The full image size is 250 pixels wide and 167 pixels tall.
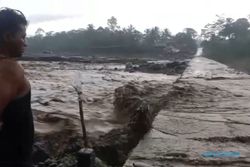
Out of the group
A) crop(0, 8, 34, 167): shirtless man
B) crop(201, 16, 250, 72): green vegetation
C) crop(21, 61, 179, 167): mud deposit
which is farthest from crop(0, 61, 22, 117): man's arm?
crop(201, 16, 250, 72): green vegetation

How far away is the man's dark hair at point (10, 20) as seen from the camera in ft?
6.40

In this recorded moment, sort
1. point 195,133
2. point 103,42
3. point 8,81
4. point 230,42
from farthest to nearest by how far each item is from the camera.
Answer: point 103,42 → point 230,42 → point 195,133 → point 8,81

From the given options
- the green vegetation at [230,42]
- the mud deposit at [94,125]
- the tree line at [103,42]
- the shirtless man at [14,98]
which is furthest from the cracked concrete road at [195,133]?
the tree line at [103,42]

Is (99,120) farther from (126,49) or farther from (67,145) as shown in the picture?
(126,49)

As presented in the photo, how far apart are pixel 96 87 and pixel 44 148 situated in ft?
19.3

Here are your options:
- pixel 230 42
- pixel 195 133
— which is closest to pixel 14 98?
pixel 195 133

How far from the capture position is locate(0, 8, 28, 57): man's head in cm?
195

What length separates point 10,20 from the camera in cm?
196

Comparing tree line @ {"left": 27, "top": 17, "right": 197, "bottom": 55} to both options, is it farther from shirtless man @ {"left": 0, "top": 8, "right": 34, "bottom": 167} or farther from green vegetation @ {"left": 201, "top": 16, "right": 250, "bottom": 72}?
shirtless man @ {"left": 0, "top": 8, "right": 34, "bottom": 167}

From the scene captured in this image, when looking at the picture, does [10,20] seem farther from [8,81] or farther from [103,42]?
[103,42]

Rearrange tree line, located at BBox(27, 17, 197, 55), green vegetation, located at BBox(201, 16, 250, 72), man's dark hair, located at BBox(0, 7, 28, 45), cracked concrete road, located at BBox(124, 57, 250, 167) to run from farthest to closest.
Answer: tree line, located at BBox(27, 17, 197, 55) → green vegetation, located at BBox(201, 16, 250, 72) → cracked concrete road, located at BBox(124, 57, 250, 167) → man's dark hair, located at BBox(0, 7, 28, 45)

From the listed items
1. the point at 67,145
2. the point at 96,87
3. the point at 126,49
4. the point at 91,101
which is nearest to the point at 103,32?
the point at 126,49

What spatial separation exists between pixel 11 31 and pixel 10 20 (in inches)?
2.0

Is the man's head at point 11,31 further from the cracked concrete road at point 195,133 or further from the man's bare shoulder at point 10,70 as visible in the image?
the cracked concrete road at point 195,133
